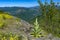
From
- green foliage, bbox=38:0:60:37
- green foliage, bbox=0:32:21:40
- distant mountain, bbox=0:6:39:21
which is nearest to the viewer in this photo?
green foliage, bbox=0:32:21:40

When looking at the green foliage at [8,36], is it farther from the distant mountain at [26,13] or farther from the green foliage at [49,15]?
the distant mountain at [26,13]

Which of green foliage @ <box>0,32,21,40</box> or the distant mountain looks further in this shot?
the distant mountain

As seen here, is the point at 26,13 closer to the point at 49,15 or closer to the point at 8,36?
the point at 49,15

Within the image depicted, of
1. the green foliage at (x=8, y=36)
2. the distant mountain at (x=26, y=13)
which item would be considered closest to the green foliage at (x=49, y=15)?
the distant mountain at (x=26, y=13)

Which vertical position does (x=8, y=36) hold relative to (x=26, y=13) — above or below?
above

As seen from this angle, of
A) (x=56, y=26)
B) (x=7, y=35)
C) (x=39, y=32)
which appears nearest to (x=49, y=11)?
(x=56, y=26)

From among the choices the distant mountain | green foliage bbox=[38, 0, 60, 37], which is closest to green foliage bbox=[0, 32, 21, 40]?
green foliage bbox=[38, 0, 60, 37]

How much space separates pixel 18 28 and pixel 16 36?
1.93m

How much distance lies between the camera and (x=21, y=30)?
32.9ft

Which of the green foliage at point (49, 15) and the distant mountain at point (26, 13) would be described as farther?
the distant mountain at point (26, 13)

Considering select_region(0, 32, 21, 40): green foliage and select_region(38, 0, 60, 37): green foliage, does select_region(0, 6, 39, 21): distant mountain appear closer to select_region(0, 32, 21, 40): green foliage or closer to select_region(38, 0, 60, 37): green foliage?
select_region(38, 0, 60, 37): green foliage

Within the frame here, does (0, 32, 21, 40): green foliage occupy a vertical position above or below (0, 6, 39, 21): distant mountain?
above

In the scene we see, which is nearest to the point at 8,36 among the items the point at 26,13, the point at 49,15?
the point at 49,15

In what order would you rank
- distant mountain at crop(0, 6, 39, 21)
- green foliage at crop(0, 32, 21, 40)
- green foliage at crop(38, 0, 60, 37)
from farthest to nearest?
distant mountain at crop(0, 6, 39, 21) < green foliage at crop(38, 0, 60, 37) < green foliage at crop(0, 32, 21, 40)
